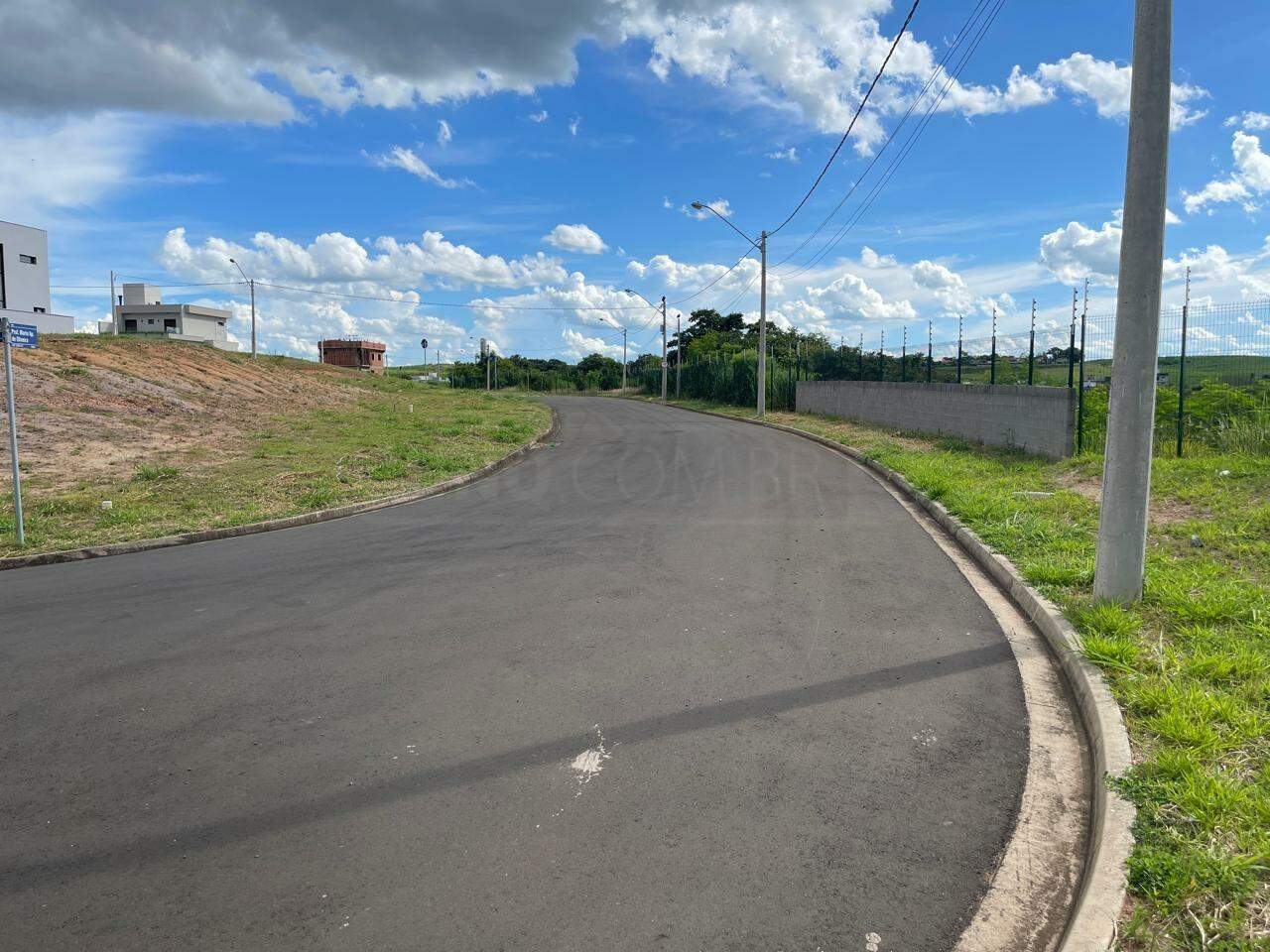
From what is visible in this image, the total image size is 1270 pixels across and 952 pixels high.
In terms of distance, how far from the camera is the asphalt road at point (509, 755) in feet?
9.93

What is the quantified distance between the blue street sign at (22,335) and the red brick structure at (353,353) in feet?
349

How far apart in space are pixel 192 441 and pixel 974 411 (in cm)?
1808

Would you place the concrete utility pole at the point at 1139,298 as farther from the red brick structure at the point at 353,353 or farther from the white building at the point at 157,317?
the red brick structure at the point at 353,353

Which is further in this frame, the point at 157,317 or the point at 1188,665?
the point at 157,317

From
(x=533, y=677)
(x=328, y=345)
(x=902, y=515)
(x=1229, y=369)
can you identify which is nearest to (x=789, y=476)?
(x=902, y=515)

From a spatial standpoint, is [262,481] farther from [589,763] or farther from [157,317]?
[157,317]

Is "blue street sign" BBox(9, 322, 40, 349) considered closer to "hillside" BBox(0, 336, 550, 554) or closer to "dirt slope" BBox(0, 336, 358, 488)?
"hillside" BBox(0, 336, 550, 554)

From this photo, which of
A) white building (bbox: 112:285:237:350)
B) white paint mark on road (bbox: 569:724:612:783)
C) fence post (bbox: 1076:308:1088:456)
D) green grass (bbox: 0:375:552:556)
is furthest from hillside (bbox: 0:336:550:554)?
white building (bbox: 112:285:237:350)

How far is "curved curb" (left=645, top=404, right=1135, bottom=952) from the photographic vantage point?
2.86 metres

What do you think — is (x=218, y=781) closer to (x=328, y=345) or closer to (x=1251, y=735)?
(x=1251, y=735)

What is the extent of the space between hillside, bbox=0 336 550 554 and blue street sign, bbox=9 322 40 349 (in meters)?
2.34

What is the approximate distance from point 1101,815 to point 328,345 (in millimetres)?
126569

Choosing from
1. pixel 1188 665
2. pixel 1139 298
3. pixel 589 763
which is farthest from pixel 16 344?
pixel 1188 665

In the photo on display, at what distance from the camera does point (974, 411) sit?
1842cm
